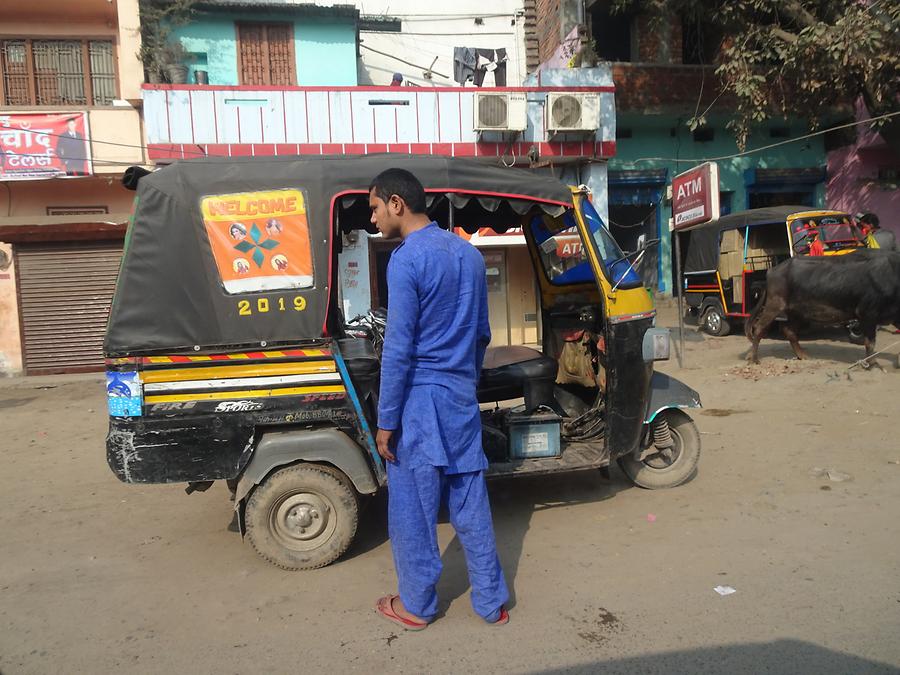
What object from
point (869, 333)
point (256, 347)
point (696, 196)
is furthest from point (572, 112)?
point (256, 347)

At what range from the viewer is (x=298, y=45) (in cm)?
1292

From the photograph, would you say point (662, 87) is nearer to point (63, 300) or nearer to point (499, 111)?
point (499, 111)

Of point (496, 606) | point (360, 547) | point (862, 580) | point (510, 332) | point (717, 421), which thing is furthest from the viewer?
point (510, 332)

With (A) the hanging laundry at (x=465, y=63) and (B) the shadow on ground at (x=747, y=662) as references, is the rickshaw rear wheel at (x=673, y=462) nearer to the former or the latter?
(B) the shadow on ground at (x=747, y=662)

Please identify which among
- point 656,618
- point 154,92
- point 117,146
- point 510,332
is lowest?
point 656,618

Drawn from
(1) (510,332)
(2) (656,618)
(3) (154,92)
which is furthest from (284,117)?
(2) (656,618)

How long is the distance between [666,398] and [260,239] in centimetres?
283

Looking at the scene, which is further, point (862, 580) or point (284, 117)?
point (284, 117)

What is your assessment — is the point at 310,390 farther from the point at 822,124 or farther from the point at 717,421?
the point at 822,124

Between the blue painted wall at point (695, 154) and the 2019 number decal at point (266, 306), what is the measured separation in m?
12.3

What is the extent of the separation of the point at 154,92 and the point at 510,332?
7817 mm

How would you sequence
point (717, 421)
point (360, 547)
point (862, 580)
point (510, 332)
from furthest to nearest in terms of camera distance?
point (510, 332)
point (717, 421)
point (360, 547)
point (862, 580)

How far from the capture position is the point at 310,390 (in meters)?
3.35

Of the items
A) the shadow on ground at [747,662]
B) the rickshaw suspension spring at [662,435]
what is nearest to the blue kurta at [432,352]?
the shadow on ground at [747,662]
